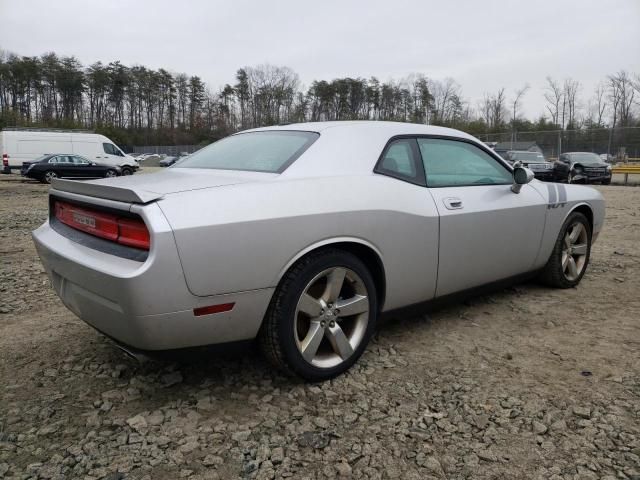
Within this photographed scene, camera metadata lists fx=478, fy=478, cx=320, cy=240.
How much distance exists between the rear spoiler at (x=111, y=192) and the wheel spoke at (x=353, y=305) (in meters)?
1.04

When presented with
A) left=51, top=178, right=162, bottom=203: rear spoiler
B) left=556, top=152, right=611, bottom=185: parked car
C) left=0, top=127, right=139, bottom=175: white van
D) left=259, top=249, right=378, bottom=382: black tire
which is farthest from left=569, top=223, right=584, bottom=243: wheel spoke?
left=0, top=127, right=139, bottom=175: white van

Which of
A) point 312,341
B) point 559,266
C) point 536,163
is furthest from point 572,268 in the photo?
point 536,163

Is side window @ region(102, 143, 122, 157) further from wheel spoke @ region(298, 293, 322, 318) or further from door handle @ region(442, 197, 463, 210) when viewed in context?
wheel spoke @ region(298, 293, 322, 318)

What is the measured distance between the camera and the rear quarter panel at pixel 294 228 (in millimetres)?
1935

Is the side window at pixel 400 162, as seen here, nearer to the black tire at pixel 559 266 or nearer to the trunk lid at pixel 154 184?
the trunk lid at pixel 154 184

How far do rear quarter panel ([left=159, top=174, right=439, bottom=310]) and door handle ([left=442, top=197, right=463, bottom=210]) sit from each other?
0.14 m

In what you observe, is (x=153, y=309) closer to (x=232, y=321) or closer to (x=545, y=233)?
(x=232, y=321)

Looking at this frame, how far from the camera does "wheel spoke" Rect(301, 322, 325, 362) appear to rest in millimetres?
2318

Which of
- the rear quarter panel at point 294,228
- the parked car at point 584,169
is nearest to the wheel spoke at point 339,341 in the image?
the rear quarter panel at point 294,228

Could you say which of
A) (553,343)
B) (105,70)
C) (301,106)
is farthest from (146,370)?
(105,70)

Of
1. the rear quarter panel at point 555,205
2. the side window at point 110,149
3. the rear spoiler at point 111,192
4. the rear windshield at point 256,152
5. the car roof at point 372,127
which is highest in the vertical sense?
the side window at point 110,149

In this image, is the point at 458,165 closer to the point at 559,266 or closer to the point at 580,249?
the point at 559,266

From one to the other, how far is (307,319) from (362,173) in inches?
32.5

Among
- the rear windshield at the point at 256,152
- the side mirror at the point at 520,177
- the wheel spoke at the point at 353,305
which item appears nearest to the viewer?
the wheel spoke at the point at 353,305
